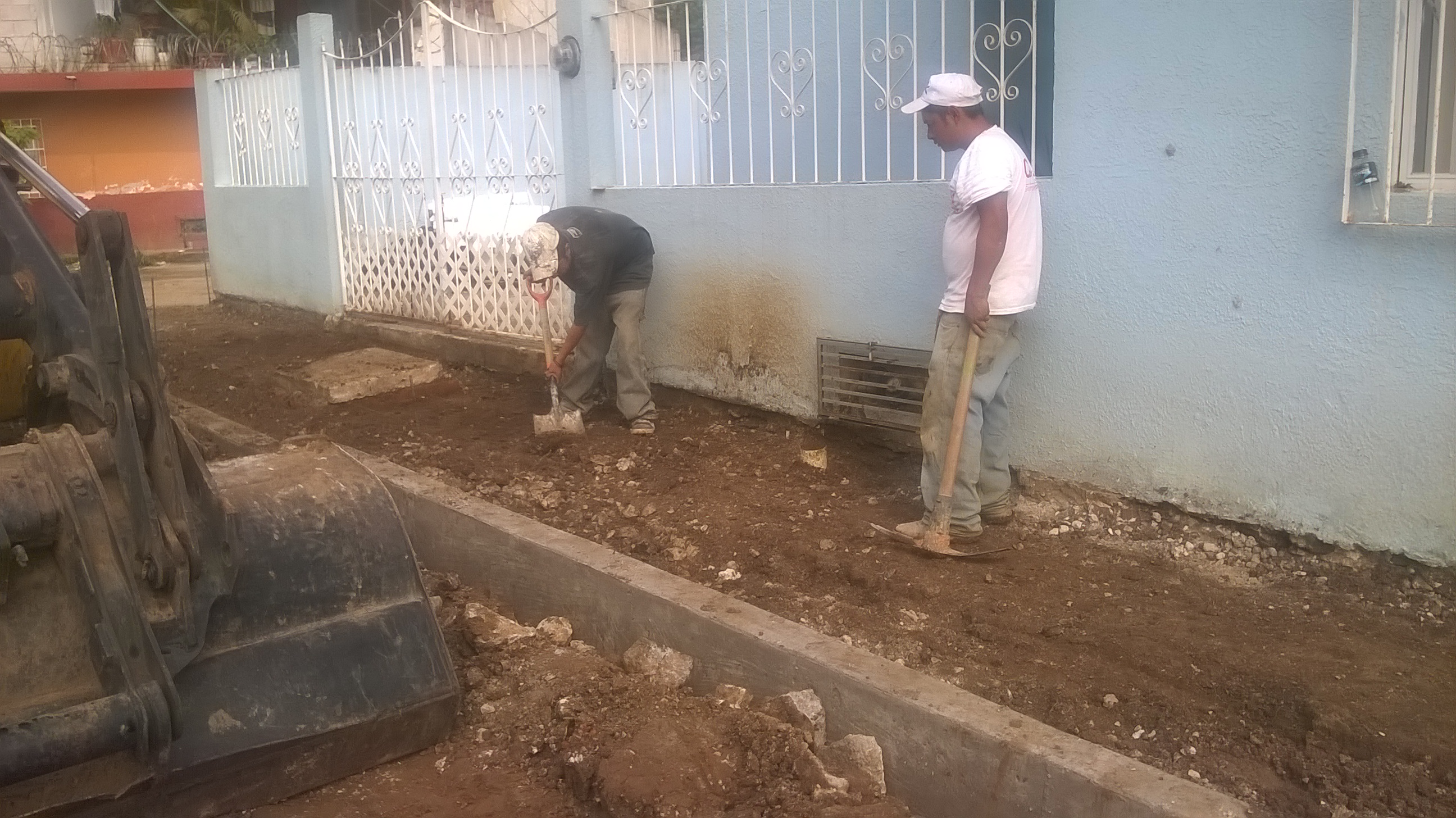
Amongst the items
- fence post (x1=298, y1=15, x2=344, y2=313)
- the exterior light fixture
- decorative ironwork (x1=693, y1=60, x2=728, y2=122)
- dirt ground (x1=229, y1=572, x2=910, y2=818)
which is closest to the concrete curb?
dirt ground (x1=229, y1=572, x2=910, y2=818)

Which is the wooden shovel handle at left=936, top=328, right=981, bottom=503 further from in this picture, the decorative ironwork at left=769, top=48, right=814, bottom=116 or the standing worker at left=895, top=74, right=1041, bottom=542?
the decorative ironwork at left=769, top=48, right=814, bottom=116

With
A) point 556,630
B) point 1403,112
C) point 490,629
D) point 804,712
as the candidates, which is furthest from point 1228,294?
point 490,629

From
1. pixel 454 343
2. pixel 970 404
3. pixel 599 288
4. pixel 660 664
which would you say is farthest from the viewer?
pixel 454 343

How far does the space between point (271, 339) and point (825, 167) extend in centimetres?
580

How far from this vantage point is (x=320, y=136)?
10109 millimetres

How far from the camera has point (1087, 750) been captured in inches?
115

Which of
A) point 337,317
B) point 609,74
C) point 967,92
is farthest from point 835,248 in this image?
point 337,317

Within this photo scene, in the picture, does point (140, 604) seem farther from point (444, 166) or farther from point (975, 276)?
point (444, 166)

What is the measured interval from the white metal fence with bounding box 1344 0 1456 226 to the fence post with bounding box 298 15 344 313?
26.7 ft

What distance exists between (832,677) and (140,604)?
5.80 feet

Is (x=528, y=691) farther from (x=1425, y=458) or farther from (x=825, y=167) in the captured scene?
(x=825, y=167)

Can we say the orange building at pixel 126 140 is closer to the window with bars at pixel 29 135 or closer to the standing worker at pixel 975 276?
the window with bars at pixel 29 135

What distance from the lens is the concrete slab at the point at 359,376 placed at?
778 centimetres

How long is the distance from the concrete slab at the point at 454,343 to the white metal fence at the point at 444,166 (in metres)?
0.14
